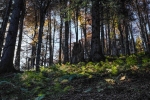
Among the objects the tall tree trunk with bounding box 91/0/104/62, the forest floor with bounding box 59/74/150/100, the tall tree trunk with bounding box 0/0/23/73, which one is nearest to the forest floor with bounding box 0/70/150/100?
the forest floor with bounding box 59/74/150/100

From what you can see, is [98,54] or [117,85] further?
[98,54]

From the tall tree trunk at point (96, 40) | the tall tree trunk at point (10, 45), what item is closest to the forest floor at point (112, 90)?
the tall tree trunk at point (96, 40)

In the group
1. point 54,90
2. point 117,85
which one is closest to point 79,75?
point 54,90

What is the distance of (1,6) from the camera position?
20.3 m

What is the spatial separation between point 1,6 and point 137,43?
104 feet

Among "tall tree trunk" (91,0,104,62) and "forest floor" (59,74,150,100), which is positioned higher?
"tall tree trunk" (91,0,104,62)

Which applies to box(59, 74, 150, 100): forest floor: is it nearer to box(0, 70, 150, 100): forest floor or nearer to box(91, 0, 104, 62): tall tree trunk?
box(0, 70, 150, 100): forest floor

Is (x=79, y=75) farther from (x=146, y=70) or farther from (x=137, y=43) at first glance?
(x=137, y=43)

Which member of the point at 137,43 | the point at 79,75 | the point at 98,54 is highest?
the point at 137,43

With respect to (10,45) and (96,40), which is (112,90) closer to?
(96,40)

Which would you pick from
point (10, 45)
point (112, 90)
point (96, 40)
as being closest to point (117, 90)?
point (112, 90)

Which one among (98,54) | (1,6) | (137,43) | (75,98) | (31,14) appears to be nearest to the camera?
(75,98)

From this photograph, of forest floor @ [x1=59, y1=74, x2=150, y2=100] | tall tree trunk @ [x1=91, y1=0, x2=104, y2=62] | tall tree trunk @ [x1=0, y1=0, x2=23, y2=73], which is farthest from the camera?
tall tree trunk @ [x1=91, y1=0, x2=104, y2=62]

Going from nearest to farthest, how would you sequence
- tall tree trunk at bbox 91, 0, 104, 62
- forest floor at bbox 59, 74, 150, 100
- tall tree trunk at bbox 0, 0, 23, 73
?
forest floor at bbox 59, 74, 150, 100
tall tree trunk at bbox 0, 0, 23, 73
tall tree trunk at bbox 91, 0, 104, 62
